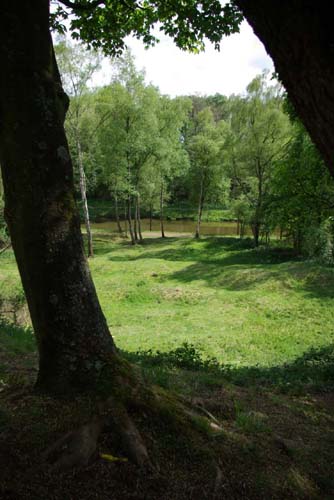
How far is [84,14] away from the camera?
6582 millimetres

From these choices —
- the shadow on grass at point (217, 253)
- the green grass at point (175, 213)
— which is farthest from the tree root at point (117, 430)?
the green grass at point (175, 213)

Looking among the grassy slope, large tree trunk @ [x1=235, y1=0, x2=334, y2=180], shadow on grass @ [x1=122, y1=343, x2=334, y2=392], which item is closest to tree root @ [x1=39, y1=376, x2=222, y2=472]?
large tree trunk @ [x1=235, y1=0, x2=334, y2=180]

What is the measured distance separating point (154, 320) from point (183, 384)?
8350 mm

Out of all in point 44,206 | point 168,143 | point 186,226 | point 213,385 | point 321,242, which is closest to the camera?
point 44,206

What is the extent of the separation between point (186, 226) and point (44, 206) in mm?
50758

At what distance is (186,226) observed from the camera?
176 feet

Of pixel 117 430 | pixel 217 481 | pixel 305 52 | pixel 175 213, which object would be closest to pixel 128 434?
pixel 117 430

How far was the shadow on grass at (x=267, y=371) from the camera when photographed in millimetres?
7043

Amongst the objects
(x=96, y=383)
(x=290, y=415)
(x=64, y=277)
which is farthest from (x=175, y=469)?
(x=290, y=415)

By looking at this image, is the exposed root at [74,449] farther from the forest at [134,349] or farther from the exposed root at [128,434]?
the exposed root at [128,434]

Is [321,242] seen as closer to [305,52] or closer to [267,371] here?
[267,371]

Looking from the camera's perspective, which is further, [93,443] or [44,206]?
[44,206]

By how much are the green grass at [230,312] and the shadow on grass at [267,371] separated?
0.10 ft

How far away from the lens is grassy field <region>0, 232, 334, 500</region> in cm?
268
